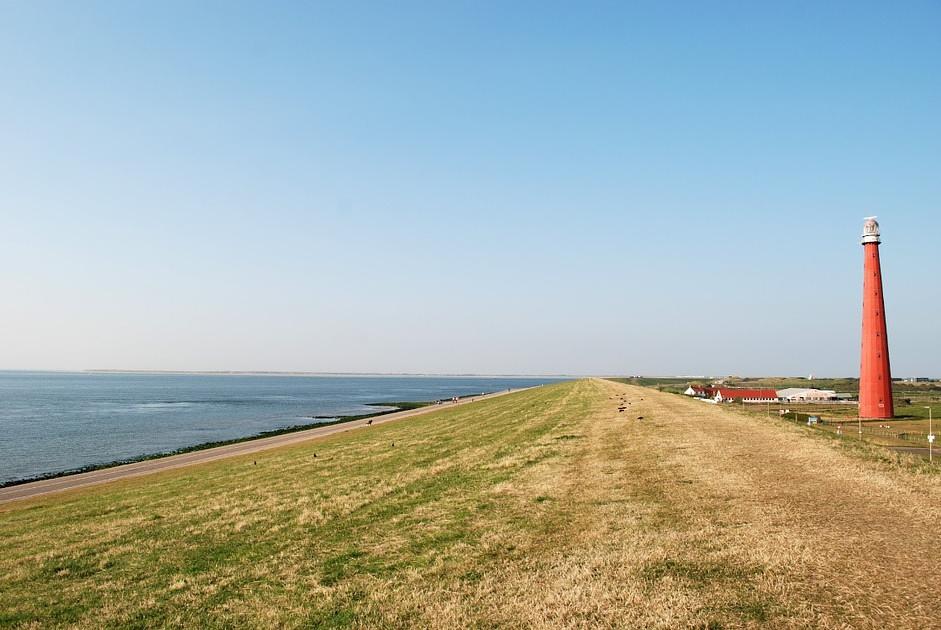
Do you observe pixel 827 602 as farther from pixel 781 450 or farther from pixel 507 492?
pixel 781 450

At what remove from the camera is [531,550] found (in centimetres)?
1059

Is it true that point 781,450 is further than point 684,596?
Yes

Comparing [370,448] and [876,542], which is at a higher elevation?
[876,542]

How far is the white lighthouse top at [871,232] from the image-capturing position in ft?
183

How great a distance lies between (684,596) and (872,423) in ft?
220

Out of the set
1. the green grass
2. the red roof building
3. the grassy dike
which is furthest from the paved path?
the red roof building

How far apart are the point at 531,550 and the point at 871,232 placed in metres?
62.6

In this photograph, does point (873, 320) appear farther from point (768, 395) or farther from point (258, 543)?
point (768, 395)

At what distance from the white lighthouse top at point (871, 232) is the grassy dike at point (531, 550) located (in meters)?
46.3

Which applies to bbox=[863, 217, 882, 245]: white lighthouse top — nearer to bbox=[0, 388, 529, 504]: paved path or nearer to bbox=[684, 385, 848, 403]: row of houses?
bbox=[684, 385, 848, 403]: row of houses

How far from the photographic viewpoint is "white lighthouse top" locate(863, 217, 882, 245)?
55725 millimetres

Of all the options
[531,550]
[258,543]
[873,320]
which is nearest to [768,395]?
[873,320]

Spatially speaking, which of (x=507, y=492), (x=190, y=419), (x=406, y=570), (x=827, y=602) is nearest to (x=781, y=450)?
(x=507, y=492)

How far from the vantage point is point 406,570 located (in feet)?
33.7
